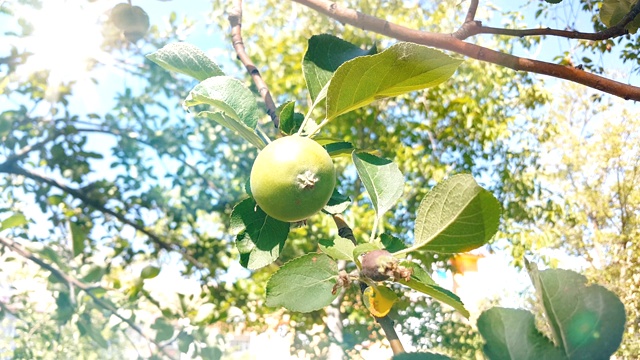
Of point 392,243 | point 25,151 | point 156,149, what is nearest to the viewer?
point 392,243

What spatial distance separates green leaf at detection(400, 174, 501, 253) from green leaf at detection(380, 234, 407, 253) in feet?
0.13

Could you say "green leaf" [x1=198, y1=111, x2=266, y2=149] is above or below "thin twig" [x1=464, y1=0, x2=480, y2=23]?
below

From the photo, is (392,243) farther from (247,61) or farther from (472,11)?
(472,11)

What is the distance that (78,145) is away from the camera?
2.69m

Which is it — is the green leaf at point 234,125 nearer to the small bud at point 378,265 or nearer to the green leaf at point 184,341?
the small bud at point 378,265

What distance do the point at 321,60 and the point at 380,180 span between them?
0.16 metres

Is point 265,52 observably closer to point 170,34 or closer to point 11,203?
point 170,34

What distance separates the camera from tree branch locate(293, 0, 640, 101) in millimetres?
670

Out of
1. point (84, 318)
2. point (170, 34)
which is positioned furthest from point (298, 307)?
point (170, 34)

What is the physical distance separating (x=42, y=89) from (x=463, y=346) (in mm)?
3508

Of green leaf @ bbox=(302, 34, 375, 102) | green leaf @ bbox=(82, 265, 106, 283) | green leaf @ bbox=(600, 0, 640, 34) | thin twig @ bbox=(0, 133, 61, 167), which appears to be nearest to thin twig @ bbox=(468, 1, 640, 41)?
green leaf @ bbox=(600, 0, 640, 34)

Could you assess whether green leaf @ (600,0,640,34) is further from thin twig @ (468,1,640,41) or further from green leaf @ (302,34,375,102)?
green leaf @ (302,34,375,102)

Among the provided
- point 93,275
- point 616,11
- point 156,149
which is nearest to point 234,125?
point 616,11

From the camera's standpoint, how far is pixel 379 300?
1.50 ft
